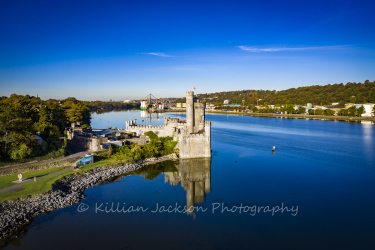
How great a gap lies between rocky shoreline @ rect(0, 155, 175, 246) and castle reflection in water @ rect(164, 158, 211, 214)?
18.3ft

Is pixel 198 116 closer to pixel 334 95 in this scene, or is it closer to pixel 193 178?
pixel 193 178

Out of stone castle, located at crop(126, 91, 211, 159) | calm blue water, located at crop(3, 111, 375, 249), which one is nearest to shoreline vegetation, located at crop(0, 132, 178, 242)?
calm blue water, located at crop(3, 111, 375, 249)

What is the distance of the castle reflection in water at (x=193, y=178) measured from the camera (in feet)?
59.2

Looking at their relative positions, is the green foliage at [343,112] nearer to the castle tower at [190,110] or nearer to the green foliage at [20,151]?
the castle tower at [190,110]

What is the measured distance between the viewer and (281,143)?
125 feet

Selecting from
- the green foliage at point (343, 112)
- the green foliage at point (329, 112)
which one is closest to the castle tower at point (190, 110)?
the green foliage at point (343, 112)

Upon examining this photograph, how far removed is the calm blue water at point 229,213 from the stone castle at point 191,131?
4.32ft

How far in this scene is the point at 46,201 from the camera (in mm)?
15141

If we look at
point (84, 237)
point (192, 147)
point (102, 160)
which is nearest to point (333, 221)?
point (84, 237)

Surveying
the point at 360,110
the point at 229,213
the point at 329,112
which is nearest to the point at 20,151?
the point at 229,213

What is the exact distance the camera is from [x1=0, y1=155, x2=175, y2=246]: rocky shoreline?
12.8 m

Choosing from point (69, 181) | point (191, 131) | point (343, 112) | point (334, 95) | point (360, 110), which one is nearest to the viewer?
point (69, 181)

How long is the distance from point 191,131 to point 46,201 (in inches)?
643

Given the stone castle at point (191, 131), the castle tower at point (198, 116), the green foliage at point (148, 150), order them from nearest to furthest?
the green foliage at point (148, 150), the stone castle at point (191, 131), the castle tower at point (198, 116)
